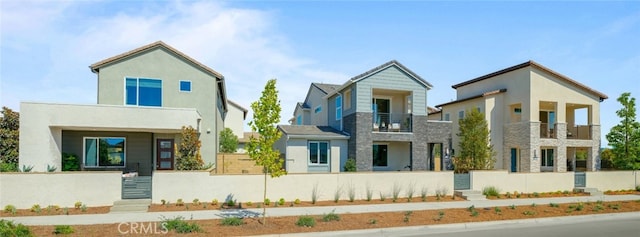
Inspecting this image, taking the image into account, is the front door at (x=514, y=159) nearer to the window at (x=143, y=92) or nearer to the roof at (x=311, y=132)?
the roof at (x=311, y=132)

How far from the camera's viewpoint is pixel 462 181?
18.5 metres

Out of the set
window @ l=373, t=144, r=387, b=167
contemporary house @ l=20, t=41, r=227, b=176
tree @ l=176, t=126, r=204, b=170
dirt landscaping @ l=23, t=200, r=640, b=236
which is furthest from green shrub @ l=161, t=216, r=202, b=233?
window @ l=373, t=144, r=387, b=167

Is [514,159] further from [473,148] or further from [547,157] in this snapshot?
[473,148]

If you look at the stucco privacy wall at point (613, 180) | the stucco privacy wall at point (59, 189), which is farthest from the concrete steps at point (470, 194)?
the stucco privacy wall at point (59, 189)

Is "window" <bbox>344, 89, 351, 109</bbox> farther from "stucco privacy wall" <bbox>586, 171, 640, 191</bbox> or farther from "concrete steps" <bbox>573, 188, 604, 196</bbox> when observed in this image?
"stucco privacy wall" <bbox>586, 171, 640, 191</bbox>

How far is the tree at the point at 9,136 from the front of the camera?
2236 centimetres

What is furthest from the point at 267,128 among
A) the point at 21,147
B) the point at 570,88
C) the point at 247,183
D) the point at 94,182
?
the point at 570,88

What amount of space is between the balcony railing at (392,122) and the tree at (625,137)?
13323 millimetres

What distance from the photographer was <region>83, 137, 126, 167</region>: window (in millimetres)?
18750

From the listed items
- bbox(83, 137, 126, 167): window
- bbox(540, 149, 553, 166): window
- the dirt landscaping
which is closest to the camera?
the dirt landscaping

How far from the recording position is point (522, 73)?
82.5ft

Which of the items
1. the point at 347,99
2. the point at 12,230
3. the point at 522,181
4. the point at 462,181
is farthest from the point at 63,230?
the point at 522,181

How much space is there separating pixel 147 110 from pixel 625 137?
27.4 metres

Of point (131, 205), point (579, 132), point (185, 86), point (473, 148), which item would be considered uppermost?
point (185, 86)
